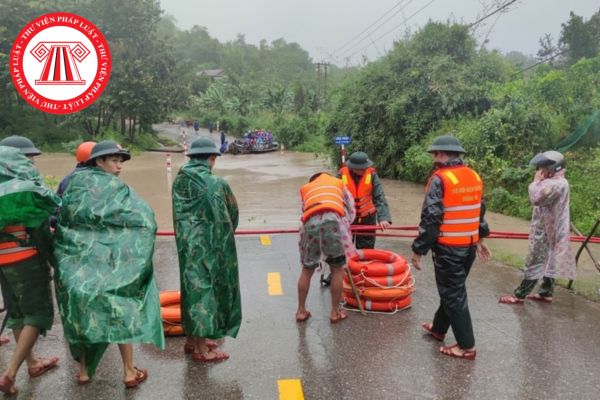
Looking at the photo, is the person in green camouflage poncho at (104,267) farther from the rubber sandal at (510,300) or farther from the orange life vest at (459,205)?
the rubber sandal at (510,300)

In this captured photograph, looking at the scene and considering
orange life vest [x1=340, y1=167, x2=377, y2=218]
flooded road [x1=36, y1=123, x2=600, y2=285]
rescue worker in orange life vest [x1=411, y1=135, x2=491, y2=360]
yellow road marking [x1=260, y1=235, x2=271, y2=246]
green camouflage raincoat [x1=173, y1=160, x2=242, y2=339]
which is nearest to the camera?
green camouflage raincoat [x1=173, y1=160, x2=242, y2=339]

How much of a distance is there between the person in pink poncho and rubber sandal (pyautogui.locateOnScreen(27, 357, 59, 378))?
450 cm

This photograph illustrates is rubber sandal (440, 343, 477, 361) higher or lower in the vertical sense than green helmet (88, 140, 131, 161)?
lower

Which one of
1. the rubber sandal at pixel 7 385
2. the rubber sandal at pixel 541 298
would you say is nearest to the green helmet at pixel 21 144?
the rubber sandal at pixel 7 385

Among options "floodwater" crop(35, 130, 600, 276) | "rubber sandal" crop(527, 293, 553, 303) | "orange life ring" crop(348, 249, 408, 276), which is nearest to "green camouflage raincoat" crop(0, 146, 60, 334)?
"orange life ring" crop(348, 249, 408, 276)

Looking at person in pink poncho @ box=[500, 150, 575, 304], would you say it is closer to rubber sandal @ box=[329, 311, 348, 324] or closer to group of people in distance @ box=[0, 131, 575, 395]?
group of people in distance @ box=[0, 131, 575, 395]

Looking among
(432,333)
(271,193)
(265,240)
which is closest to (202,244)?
(432,333)

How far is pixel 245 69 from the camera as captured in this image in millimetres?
85000

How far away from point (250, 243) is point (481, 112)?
33.4 feet

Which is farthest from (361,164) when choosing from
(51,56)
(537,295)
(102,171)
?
(51,56)

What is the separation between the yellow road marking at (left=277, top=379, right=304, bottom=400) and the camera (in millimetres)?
3676

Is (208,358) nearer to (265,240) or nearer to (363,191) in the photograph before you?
(363,191)

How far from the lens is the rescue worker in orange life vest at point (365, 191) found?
18.8 feet

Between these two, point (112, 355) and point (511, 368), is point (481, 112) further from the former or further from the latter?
point (112, 355)
